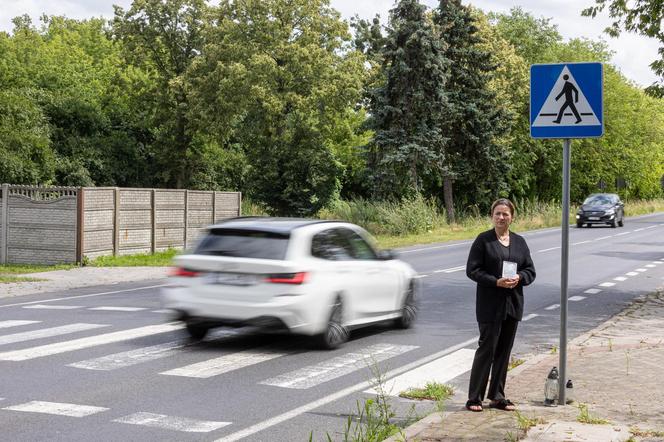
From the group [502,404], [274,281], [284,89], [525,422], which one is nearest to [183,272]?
[274,281]

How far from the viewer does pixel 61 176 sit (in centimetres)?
5562

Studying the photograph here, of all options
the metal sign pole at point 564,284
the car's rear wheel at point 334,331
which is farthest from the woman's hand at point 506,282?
the car's rear wheel at point 334,331

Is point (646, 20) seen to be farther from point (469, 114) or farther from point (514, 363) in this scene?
point (469, 114)

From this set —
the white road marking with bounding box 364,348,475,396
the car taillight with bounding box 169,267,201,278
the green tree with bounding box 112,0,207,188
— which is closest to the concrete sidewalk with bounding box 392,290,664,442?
the white road marking with bounding box 364,348,475,396

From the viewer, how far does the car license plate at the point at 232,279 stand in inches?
391

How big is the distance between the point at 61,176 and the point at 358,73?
19781mm

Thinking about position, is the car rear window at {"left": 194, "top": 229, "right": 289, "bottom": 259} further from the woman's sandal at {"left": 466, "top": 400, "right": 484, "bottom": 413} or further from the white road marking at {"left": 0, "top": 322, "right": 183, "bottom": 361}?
the woman's sandal at {"left": 466, "top": 400, "right": 484, "bottom": 413}

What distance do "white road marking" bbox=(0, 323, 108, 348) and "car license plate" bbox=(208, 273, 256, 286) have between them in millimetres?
2404

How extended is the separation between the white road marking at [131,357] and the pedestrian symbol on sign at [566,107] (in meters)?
4.84

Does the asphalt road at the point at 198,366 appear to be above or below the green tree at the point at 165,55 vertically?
below

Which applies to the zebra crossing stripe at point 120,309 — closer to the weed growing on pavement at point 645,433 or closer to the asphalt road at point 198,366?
A: the asphalt road at point 198,366

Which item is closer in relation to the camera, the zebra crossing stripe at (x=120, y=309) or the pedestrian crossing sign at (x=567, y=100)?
the pedestrian crossing sign at (x=567, y=100)

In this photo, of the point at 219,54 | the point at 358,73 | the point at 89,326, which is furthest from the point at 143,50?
the point at 89,326

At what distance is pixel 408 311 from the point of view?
12.2 metres
